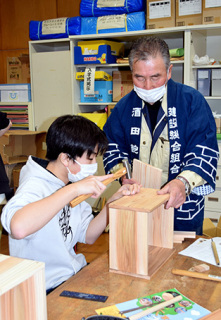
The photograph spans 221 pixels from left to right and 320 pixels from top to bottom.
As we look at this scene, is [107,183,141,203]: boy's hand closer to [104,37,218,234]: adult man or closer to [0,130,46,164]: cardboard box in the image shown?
[104,37,218,234]: adult man

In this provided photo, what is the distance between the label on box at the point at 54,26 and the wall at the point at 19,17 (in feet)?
2.33

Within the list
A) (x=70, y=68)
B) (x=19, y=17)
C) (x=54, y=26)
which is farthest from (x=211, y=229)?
(x=19, y=17)

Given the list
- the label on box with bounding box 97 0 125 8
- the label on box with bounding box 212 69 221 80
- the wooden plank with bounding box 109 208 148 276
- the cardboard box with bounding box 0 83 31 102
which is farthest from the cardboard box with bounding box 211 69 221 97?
the wooden plank with bounding box 109 208 148 276

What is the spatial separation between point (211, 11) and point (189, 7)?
0.68ft

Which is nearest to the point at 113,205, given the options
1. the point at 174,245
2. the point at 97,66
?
the point at 174,245

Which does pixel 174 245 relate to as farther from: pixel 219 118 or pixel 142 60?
pixel 219 118

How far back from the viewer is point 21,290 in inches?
29.1

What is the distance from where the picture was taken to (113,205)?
47.5 inches

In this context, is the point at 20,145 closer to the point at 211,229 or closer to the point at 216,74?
the point at 216,74

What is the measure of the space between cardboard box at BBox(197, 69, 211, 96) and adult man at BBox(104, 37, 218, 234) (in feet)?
5.60

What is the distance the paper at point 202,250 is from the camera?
131 cm

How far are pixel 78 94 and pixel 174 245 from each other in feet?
8.47

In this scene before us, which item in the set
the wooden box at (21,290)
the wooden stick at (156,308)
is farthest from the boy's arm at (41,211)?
the wooden stick at (156,308)

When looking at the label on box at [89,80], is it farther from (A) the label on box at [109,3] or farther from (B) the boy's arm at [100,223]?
(B) the boy's arm at [100,223]
